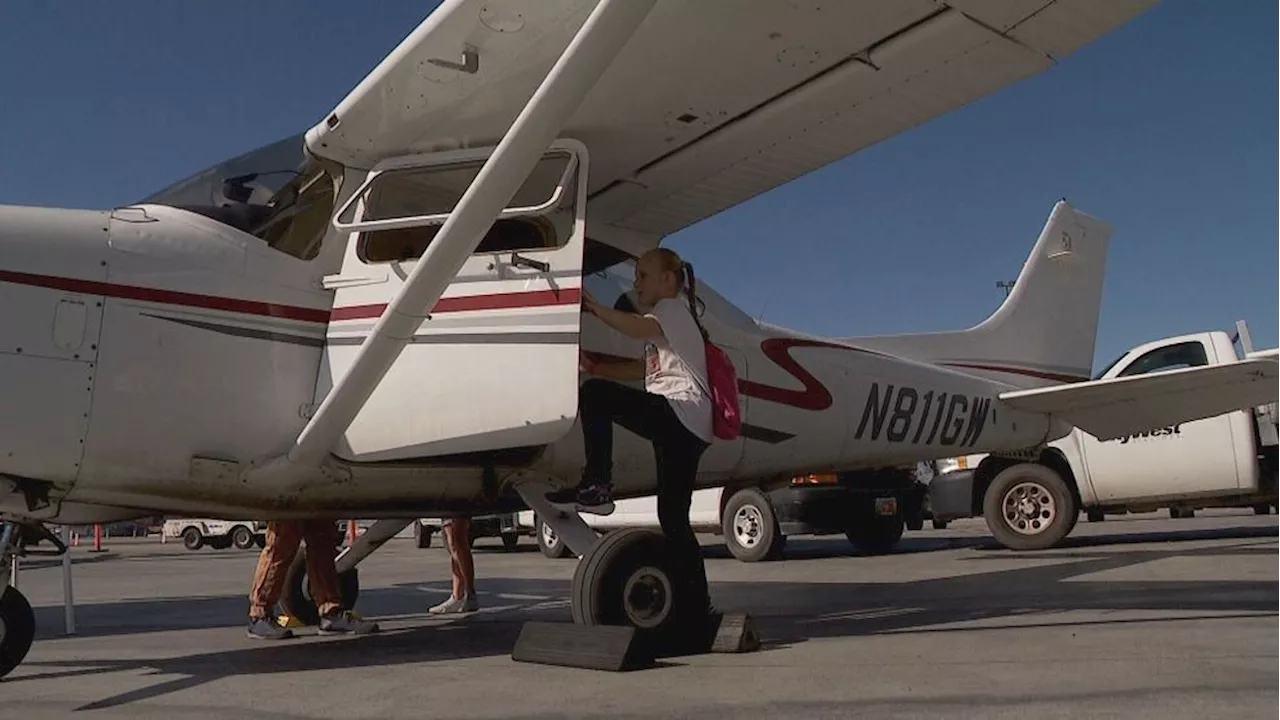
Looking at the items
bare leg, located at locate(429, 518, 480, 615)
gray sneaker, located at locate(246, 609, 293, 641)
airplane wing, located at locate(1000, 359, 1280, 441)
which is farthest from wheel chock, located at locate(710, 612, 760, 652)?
airplane wing, located at locate(1000, 359, 1280, 441)

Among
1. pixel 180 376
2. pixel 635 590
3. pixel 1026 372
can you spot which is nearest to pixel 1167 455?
pixel 1026 372

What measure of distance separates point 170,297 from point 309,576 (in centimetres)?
233

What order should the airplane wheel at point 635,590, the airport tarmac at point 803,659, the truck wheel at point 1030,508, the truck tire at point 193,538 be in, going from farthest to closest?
the truck tire at point 193,538, the truck wheel at point 1030,508, the airplane wheel at point 635,590, the airport tarmac at point 803,659

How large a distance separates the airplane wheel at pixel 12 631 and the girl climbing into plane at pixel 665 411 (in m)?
2.33

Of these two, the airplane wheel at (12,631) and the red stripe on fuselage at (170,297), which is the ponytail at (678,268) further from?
the airplane wheel at (12,631)

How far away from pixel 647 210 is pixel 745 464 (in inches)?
63.9

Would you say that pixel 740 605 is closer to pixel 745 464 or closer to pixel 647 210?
pixel 745 464

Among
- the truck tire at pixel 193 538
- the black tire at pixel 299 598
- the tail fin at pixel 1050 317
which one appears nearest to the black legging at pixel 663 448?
the black tire at pixel 299 598

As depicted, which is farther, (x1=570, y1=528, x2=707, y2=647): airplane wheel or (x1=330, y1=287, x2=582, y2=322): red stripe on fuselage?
(x1=330, y1=287, x2=582, y2=322): red stripe on fuselage

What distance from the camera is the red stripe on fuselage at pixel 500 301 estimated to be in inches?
164

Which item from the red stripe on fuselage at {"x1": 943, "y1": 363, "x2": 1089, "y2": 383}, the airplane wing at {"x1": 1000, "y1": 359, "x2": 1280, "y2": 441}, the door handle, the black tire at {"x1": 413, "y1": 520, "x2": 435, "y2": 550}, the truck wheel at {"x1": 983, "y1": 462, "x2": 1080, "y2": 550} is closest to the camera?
the door handle

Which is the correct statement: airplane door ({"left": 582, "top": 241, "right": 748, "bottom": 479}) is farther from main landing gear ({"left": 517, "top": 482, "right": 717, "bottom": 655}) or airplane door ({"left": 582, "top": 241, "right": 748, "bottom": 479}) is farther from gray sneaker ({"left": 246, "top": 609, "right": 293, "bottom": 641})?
gray sneaker ({"left": 246, "top": 609, "right": 293, "bottom": 641})

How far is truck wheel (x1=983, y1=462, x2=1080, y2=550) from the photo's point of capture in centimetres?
1028

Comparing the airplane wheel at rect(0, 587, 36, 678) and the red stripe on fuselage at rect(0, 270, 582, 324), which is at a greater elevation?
the red stripe on fuselage at rect(0, 270, 582, 324)
